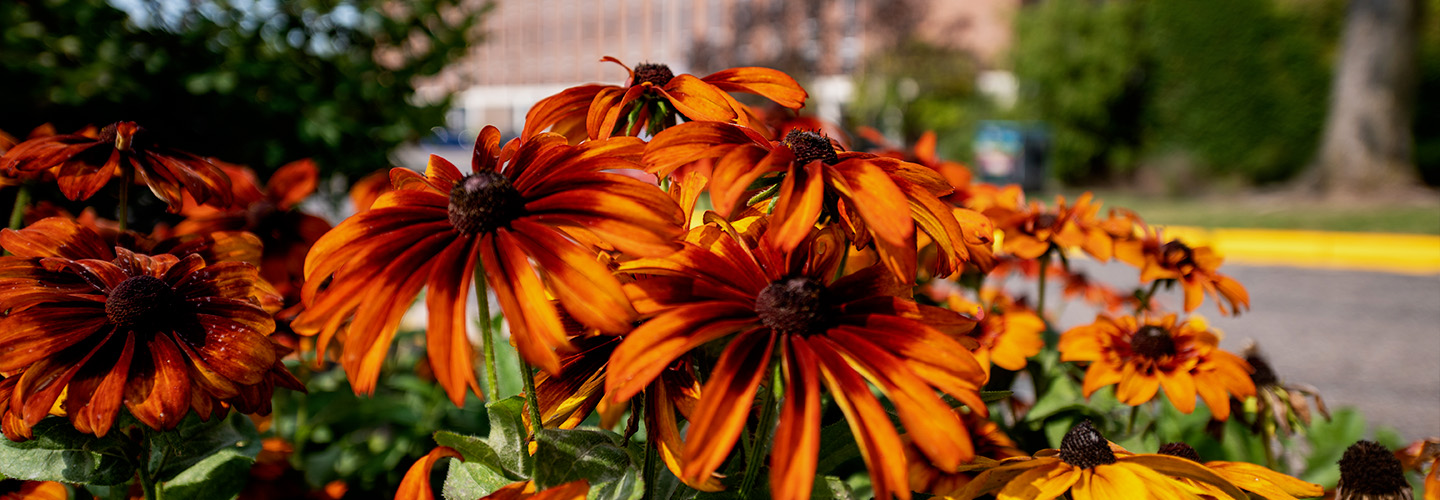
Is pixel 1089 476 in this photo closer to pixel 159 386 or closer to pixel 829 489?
pixel 829 489

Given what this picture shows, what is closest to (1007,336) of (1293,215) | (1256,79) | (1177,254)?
(1177,254)

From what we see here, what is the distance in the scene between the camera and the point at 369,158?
2.70 metres

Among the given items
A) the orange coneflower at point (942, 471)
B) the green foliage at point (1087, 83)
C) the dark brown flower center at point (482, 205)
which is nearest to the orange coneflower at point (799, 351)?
the dark brown flower center at point (482, 205)

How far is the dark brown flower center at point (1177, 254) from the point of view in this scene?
57.2 inches

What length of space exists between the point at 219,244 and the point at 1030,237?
3.82 feet

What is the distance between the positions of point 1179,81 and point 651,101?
52.5 feet

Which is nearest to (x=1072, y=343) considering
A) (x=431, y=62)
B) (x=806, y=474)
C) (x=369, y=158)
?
(x=806, y=474)

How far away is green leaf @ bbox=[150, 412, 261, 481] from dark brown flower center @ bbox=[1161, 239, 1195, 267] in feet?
4.44

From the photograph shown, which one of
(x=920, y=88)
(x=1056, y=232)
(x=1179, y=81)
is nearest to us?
(x=1056, y=232)

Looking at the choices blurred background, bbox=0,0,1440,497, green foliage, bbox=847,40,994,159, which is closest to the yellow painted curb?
blurred background, bbox=0,0,1440,497

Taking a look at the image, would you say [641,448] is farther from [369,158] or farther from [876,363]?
[369,158]

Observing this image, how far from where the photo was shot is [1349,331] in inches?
221

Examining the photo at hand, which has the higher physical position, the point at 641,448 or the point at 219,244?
the point at 219,244

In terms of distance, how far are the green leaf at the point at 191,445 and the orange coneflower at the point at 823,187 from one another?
62 cm
